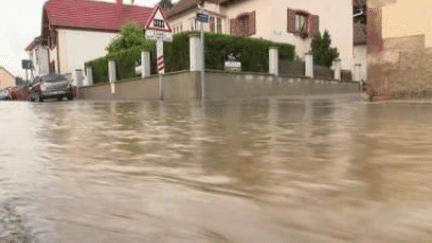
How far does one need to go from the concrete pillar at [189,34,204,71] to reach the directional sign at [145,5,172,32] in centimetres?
128

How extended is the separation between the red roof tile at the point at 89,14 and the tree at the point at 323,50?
17.2 m

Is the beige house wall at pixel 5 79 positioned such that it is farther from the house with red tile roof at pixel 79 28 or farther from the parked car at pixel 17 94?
the house with red tile roof at pixel 79 28

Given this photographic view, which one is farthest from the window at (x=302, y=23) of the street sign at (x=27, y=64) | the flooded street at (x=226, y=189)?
the street sign at (x=27, y=64)

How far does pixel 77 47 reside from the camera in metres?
32.5

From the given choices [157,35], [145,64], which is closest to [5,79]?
[145,64]

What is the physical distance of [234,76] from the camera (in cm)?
1762

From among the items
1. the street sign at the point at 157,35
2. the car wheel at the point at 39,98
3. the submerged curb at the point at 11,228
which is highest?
the street sign at the point at 157,35

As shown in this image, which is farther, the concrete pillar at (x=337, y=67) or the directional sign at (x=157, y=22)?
the concrete pillar at (x=337, y=67)

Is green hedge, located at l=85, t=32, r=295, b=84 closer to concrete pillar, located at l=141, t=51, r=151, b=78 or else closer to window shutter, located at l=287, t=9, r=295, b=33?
concrete pillar, located at l=141, t=51, r=151, b=78

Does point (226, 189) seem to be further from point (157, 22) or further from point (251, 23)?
point (251, 23)

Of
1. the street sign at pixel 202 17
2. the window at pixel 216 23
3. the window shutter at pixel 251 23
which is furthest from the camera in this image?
the window at pixel 216 23

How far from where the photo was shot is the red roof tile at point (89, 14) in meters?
32.5

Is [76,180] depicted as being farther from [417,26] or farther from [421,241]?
[417,26]

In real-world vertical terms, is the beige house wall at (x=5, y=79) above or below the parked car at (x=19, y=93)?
above
